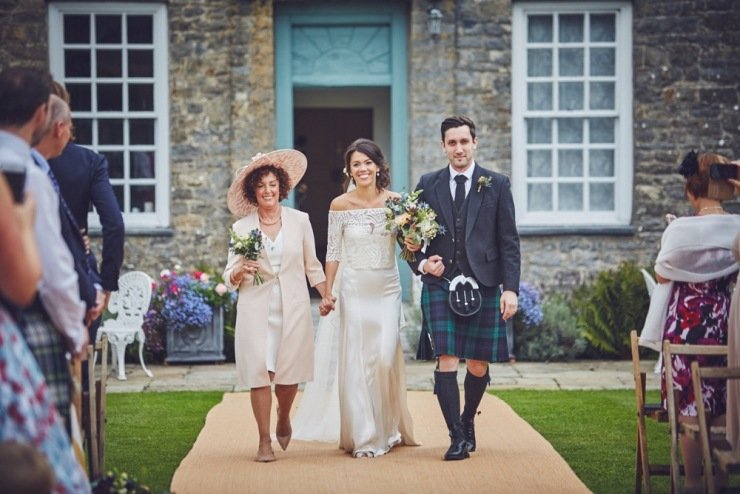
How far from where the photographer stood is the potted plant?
13859 millimetres

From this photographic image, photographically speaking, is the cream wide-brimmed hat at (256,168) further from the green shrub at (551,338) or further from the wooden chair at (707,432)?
the green shrub at (551,338)

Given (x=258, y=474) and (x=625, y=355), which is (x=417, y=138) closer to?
(x=625, y=355)

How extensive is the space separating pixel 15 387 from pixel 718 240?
4.06 m

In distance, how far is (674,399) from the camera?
6609 mm

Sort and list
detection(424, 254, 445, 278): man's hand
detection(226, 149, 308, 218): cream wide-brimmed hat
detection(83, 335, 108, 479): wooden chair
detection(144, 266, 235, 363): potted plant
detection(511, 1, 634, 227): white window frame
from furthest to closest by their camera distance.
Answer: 1. detection(511, 1, 634, 227): white window frame
2. detection(144, 266, 235, 363): potted plant
3. detection(226, 149, 308, 218): cream wide-brimmed hat
4. detection(424, 254, 445, 278): man's hand
5. detection(83, 335, 108, 479): wooden chair

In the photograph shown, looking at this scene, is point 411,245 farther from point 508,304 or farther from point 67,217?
point 67,217

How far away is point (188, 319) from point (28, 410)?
31.4 feet

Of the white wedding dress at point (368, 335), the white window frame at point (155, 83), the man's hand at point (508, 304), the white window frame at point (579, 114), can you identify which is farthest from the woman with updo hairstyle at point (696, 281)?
the white window frame at point (155, 83)

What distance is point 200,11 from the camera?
15461mm

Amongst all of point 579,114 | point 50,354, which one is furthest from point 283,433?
point 579,114

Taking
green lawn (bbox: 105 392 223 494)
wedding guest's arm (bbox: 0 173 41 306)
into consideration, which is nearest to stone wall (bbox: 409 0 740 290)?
green lawn (bbox: 105 392 223 494)

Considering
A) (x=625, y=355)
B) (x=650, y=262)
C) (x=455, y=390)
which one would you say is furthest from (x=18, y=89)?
(x=650, y=262)

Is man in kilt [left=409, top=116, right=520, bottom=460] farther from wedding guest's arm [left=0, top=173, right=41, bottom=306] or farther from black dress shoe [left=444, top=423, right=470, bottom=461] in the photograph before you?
wedding guest's arm [left=0, top=173, right=41, bottom=306]

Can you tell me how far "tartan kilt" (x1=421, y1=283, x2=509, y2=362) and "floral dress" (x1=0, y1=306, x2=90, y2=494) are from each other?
14.0ft
